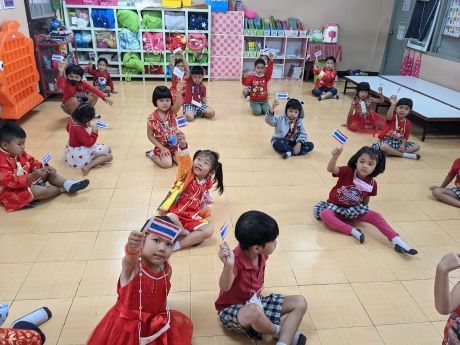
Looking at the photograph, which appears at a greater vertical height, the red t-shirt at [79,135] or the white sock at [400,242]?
the red t-shirt at [79,135]

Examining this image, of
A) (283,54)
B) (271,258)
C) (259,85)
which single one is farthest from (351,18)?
(271,258)

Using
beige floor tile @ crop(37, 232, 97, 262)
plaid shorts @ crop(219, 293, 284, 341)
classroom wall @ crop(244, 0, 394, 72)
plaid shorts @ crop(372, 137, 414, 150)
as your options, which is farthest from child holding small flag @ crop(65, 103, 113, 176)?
classroom wall @ crop(244, 0, 394, 72)

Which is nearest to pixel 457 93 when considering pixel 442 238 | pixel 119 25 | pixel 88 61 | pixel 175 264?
pixel 442 238

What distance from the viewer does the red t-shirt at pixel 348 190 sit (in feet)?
9.28

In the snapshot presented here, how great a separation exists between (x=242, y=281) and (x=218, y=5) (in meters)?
6.56

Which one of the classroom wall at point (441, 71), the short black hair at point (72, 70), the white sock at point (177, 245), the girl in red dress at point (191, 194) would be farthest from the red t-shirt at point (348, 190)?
the classroom wall at point (441, 71)

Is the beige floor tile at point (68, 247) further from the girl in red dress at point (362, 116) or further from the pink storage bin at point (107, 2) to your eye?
the pink storage bin at point (107, 2)

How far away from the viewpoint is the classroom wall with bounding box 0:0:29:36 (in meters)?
4.75

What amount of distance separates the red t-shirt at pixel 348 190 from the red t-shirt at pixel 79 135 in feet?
7.78

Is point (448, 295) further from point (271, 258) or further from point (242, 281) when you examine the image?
point (271, 258)

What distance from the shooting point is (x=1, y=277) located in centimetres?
228

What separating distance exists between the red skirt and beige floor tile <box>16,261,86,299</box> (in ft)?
1.95

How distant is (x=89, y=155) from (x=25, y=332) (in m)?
2.29

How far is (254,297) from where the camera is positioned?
1.79 meters
